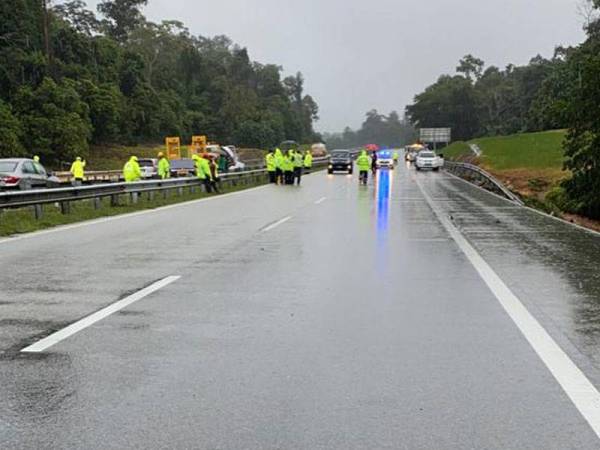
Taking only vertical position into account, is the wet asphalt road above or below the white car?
A: above

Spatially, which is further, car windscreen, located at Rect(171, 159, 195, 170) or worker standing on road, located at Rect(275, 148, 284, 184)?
car windscreen, located at Rect(171, 159, 195, 170)

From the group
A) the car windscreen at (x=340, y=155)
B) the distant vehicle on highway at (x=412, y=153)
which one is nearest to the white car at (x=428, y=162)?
the car windscreen at (x=340, y=155)

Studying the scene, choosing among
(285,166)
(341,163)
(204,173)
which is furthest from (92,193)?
(341,163)

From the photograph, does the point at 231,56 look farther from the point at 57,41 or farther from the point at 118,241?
the point at 118,241

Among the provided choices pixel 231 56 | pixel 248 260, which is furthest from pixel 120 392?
pixel 231 56

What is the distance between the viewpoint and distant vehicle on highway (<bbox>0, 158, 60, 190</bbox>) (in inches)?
838

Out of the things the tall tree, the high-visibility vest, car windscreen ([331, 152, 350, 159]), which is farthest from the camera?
the tall tree

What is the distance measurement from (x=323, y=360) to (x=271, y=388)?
757 mm

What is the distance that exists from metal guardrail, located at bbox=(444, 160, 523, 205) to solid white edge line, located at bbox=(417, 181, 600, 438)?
1685 cm

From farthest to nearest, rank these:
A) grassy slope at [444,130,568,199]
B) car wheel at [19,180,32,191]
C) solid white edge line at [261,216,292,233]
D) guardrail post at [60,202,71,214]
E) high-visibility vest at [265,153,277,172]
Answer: high-visibility vest at [265,153,277,172] < grassy slope at [444,130,568,199] < car wheel at [19,180,32,191] < guardrail post at [60,202,71,214] < solid white edge line at [261,216,292,233]

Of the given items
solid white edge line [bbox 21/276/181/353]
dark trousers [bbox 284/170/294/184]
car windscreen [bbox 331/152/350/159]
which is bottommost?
dark trousers [bbox 284/170/294/184]

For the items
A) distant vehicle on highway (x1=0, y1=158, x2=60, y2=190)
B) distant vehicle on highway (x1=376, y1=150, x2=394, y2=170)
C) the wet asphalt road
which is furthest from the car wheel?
distant vehicle on highway (x1=376, y1=150, x2=394, y2=170)

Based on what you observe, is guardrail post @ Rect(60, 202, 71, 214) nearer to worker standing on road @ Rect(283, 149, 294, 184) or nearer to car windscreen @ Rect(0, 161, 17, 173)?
car windscreen @ Rect(0, 161, 17, 173)

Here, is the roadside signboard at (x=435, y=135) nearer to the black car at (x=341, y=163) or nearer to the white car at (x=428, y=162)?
the white car at (x=428, y=162)
